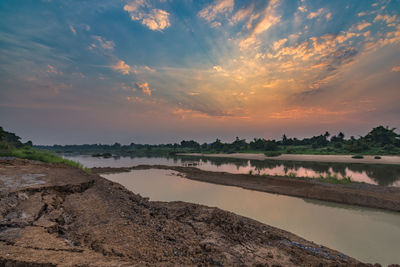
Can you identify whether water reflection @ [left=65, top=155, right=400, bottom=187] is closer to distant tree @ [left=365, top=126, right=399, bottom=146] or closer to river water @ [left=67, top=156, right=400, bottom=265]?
river water @ [left=67, top=156, right=400, bottom=265]

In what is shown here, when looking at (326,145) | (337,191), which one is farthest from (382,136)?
(337,191)

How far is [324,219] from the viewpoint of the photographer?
9.91 meters

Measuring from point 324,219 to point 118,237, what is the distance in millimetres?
10961

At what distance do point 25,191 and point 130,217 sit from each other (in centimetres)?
458

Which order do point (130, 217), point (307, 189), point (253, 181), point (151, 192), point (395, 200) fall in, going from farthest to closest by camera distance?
point (253, 181) → point (151, 192) → point (307, 189) → point (395, 200) → point (130, 217)

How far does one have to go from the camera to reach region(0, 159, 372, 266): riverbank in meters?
3.61

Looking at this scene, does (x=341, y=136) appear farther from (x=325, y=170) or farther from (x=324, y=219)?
(x=324, y=219)

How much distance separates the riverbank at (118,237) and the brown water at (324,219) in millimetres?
1910

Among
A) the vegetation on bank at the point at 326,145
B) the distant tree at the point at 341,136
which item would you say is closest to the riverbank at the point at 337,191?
the vegetation on bank at the point at 326,145

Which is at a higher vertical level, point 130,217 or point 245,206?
point 130,217

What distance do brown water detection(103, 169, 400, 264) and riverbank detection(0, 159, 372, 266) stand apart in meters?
1.91

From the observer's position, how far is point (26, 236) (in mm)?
4055

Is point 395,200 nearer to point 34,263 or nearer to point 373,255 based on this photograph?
point 373,255

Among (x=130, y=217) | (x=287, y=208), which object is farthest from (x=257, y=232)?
(x=287, y=208)
